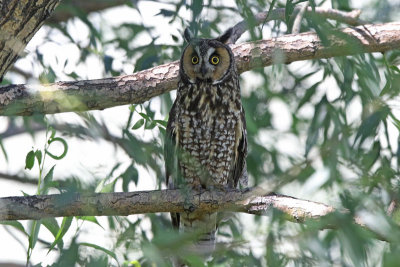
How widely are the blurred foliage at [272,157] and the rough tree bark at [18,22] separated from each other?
0.51 ft

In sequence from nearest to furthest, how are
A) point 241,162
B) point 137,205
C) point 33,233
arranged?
point 33,233
point 137,205
point 241,162

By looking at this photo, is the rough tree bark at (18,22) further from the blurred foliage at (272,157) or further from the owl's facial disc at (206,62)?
the owl's facial disc at (206,62)

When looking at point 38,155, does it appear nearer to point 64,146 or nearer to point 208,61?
point 64,146

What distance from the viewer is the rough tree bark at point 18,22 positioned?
2.18m

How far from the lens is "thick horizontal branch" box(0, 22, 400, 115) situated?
8.07ft

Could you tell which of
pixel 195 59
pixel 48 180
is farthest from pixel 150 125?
pixel 195 59

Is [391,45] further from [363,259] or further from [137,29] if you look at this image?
[363,259]

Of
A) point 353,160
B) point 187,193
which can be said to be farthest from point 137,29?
point 353,160

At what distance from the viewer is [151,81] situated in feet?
9.02

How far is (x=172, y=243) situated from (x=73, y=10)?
2295 mm

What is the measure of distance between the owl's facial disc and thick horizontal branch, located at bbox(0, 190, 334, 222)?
86cm

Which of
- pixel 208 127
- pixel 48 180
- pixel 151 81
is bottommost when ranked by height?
pixel 48 180

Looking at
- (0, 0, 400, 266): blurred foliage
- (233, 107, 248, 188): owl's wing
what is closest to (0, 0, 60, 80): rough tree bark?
(0, 0, 400, 266): blurred foliage

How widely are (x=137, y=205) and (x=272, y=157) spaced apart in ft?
2.08
